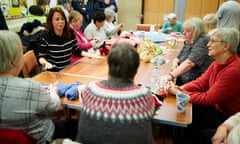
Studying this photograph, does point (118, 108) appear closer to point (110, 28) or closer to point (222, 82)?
point (222, 82)

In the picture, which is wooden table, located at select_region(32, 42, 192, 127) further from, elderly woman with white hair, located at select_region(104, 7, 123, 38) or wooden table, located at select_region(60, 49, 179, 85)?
elderly woman with white hair, located at select_region(104, 7, 123, 38)

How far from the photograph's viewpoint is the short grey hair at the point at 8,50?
1.32 meters

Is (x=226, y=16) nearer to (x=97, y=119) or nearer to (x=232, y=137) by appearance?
(x=232, y=137)

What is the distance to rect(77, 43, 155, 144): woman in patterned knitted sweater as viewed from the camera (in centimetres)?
127

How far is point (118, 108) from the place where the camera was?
1263 millimetres

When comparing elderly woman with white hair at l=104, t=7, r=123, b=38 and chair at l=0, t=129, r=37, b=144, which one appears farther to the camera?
elderly woman with white hair at l=104, t=7, r=123, b=38

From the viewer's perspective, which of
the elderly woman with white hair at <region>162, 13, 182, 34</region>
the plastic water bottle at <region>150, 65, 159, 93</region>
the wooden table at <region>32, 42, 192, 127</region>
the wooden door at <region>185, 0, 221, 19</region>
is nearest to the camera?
the wooden table at <region>32, 42, 192, 127</region>

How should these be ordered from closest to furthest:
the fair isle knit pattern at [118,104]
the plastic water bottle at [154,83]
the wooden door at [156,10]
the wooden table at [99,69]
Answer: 1. the fair isle knit pattern at [118,104]
2. the plastic water bottle at [154,83]
3. the wooden table at [99,69]
4. the wooden door at [156,10]

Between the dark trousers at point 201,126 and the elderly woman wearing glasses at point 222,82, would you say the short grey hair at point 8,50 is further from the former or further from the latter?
the dark trousers at point 201,126

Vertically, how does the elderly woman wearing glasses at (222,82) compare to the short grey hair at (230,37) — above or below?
below

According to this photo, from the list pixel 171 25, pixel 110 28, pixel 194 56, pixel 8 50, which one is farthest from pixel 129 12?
pixel 8 50

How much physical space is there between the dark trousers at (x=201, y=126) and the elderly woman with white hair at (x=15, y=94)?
43.4 inches

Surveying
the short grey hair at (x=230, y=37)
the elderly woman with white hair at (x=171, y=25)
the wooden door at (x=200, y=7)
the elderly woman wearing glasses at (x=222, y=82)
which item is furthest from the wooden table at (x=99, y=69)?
the wooden door at (x=200, y=7)

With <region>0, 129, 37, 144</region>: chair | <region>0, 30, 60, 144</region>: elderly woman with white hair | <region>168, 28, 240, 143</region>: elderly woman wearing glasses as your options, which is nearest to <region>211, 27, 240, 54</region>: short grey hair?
<region>168, 28, 240, 143</region>: elderly woman wearing glasses
